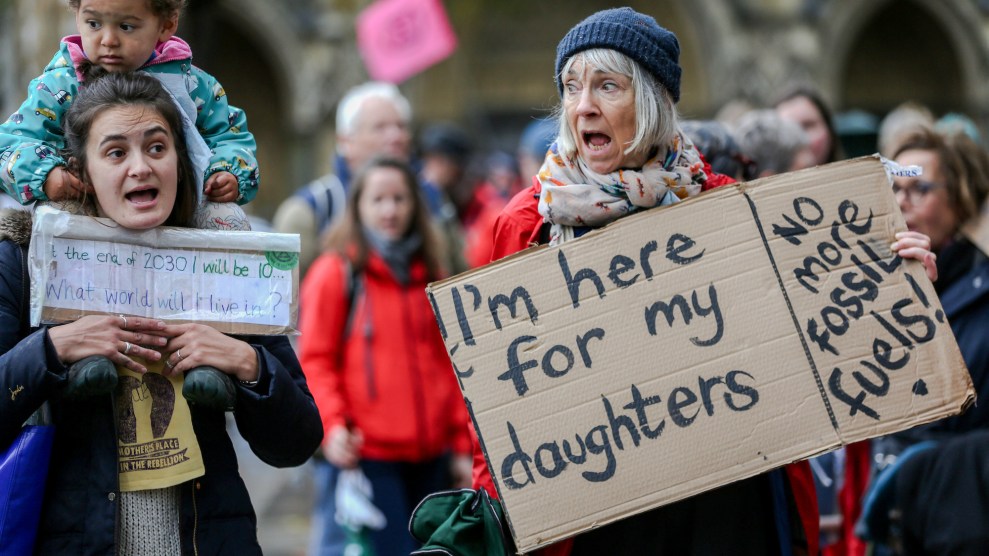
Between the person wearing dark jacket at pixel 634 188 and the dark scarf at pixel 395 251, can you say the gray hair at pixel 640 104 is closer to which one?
the person wearing dark jacket at pixel 634 188

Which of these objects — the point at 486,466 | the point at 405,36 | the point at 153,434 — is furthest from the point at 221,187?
the point at 405,36

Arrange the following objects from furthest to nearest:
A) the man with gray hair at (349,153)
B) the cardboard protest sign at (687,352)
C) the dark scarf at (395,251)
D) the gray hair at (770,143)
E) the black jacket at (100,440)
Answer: the man with gray hair at (349,153)
the dark scarf at (395,251)
the gray hair at (770,143)
the cardboard protest sign at (687,352)
the black jacket at (100,440)

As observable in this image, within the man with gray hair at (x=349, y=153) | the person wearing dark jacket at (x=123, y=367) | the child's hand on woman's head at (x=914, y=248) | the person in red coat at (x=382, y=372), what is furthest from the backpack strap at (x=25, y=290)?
the man with gray hair at (x=349, y=153)

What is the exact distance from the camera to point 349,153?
260 inches

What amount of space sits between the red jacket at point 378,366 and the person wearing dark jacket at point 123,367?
2.42m

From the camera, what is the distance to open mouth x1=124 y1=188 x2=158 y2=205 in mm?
2836

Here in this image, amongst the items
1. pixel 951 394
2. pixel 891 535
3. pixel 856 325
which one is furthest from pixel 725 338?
pixel 891 535

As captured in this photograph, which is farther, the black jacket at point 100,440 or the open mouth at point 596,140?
the open mouth at point 596,140

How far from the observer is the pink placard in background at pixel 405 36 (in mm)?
9859

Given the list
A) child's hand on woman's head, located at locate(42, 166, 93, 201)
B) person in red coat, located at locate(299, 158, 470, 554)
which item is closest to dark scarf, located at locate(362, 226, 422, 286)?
person in red coat, located at locate(299, 158, 470, 554)

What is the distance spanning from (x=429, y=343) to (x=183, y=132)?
2717mm

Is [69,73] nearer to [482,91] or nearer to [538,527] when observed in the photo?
[538,527]

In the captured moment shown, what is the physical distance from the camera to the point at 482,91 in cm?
2167

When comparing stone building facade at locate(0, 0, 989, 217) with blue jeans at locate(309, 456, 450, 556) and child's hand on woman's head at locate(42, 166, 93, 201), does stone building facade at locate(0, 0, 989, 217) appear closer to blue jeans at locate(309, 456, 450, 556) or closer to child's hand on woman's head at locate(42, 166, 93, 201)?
blue jeans at locate(309, 456, 450, 556)
